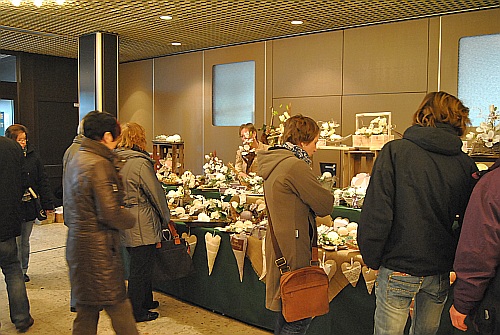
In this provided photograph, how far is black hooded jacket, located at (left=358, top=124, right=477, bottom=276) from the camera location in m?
2.22

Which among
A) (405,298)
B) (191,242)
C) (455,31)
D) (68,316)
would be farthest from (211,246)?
(455,31)

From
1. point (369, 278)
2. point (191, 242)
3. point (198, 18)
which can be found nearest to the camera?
point (369, 278)

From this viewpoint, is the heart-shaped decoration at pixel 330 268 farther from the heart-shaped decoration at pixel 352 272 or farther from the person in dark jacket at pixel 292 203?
the person in dark jacket at pixel 292 203

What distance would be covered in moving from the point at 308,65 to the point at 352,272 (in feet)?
14.1

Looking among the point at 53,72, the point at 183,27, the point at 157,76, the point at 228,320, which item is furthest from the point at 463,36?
the point at 53,72

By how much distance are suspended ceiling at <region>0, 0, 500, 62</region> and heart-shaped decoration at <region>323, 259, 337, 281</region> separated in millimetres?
2930

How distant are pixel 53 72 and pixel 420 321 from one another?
8.86 m

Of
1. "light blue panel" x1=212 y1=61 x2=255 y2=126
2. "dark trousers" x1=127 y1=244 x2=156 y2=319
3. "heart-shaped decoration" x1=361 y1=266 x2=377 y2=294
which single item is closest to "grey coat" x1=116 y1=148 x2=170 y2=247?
"dark trousers" x1=127 y1=244 x2=156 y2=319

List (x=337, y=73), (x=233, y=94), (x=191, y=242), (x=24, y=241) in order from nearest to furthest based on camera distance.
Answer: (x=191, y=242), (x=24, y=241), (x=337, y=73), (x=233, y=94)

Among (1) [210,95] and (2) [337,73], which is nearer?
(2) [337,73]

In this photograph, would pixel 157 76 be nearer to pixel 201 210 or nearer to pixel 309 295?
pixel 201 210

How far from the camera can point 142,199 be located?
389cm

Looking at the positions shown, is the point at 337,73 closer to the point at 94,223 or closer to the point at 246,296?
the point at 246,296

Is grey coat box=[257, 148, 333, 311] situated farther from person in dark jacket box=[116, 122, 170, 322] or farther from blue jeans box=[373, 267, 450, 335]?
person in dark jacket box=[116, 122, 170, 322]
